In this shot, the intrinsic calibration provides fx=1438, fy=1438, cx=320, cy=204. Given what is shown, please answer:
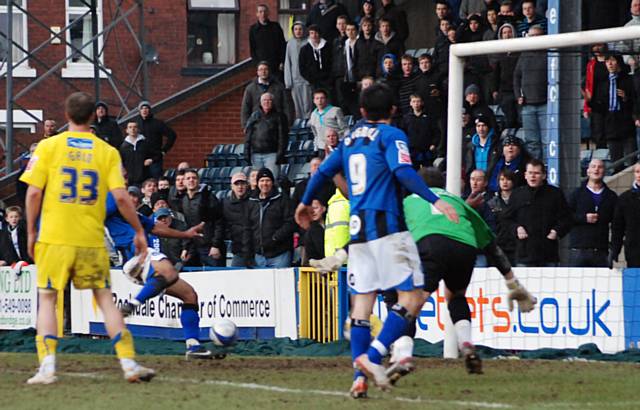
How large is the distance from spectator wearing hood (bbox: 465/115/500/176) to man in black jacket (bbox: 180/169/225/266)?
420cm

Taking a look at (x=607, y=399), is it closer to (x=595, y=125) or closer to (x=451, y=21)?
(x=595, y=125)

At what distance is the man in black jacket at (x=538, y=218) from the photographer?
15281 mm

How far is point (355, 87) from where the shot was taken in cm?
2219

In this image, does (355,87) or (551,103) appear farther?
(355,87)

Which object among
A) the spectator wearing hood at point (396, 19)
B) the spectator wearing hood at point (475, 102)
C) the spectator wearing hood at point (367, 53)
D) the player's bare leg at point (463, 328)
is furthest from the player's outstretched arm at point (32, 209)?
the spectator wearing hood at point (396, 19)

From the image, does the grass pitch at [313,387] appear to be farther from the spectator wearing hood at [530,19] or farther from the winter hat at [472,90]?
the spectator wearing hood at [530,19]

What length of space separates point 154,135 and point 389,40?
15.0 feet

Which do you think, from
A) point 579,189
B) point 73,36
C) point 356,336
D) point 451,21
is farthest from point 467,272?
point 73,36

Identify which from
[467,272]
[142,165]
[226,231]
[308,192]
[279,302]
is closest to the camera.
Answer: [308,192]

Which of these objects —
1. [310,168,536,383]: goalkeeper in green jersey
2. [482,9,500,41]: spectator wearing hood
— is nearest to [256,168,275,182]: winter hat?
[482,9,500,41]: spectator wearing hood

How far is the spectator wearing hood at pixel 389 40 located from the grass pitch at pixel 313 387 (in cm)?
930

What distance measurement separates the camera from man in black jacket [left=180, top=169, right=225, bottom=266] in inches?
772

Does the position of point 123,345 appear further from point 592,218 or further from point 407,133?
point 407,133

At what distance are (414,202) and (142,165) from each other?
12.7 metres
